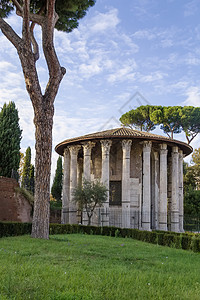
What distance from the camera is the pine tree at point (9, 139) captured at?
24.2m

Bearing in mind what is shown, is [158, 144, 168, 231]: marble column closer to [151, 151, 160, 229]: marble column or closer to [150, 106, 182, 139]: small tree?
[151, 151, 160, 229]: marble column

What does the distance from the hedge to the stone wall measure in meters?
3.74

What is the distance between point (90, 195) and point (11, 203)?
469 centimetres

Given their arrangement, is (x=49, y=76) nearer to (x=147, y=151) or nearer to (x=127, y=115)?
(x=147, y=151)

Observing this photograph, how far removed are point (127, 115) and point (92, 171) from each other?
46.7ft

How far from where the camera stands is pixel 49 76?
12.2 m

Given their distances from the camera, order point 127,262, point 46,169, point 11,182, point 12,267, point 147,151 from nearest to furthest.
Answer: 1. point 12,267
2. point 127,262
3. point 46,169
4. point 11,182
5. point 147,151

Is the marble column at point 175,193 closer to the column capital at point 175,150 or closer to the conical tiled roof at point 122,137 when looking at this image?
the column capital at point 175,150

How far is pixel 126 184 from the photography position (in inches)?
832

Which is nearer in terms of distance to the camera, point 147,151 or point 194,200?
point 147,151

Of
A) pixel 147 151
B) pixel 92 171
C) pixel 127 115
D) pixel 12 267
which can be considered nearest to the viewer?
pixel 12 267

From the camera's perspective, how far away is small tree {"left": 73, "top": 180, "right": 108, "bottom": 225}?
1997cm

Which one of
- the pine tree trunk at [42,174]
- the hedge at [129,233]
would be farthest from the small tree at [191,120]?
the pine tree trunk at [42,174]

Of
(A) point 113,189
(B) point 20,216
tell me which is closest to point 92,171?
(A) point 113,189
